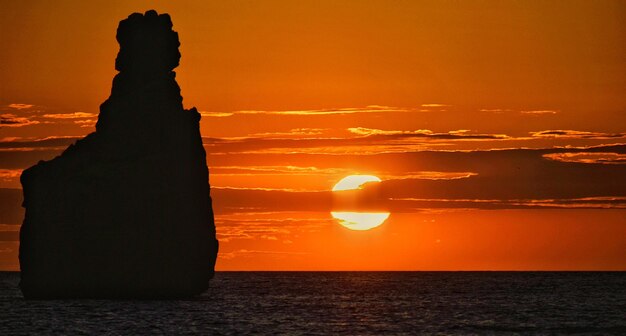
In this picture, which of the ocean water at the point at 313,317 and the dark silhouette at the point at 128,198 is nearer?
the ocean water at the point at 313,317

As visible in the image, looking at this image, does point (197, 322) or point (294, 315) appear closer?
point (197, 322)

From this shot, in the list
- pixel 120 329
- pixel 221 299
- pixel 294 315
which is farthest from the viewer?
pixel 221 299

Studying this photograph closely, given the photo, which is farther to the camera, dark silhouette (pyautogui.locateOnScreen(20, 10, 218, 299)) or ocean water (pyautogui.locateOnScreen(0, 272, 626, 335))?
dark silhouette (pyautogui.locateOnScreen(20, 10, 218, 299))

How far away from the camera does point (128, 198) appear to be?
83125mm

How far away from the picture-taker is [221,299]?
116 meters

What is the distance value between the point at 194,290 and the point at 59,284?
9612mm

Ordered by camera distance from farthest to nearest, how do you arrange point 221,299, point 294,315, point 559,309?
1. point 221,299
2. point 559,309
3. point 294,315

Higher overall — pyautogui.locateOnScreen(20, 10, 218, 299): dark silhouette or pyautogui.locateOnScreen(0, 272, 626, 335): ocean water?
pyautogui.locateOnScreen(20, 10, 218, 299): dark silhouette

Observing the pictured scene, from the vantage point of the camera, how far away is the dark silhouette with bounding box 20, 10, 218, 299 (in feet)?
270

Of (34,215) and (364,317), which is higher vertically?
(34,215)

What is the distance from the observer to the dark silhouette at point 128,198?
82375 mm

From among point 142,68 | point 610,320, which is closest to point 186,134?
point 142,68

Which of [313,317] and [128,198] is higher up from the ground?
[128,198]

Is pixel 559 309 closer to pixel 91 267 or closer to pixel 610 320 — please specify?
pixel 610 320
